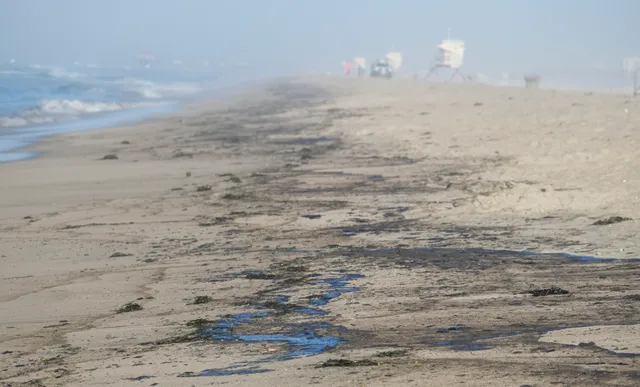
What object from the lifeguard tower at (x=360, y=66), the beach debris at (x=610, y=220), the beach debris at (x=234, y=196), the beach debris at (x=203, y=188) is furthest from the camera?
the lifeguard tower at (x=360, y=66)

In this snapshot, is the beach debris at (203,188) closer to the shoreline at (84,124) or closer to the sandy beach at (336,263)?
the sandy beach at (336,263)

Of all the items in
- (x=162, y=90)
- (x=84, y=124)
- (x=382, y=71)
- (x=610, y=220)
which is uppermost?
(x=382, y=71)

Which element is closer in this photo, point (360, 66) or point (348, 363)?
point (348, 363)

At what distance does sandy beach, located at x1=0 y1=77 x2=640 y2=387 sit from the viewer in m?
4.96

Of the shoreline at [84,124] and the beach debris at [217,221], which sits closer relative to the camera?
the beach debris at [217,221]

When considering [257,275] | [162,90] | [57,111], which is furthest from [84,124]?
[162,90]

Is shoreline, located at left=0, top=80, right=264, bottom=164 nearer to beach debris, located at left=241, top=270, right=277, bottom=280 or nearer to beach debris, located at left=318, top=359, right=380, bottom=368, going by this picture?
beach debris, located at left=241, top=270, right=277, bottom=280

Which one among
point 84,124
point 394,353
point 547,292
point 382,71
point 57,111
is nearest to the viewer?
point 394,353

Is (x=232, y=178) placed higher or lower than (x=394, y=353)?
higher

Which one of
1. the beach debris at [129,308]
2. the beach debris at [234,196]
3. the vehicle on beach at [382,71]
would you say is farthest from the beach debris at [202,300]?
the vehicle on beach at [382,71]

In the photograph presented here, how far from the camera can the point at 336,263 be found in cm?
784

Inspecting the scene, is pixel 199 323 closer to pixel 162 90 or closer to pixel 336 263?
pixel 336 263

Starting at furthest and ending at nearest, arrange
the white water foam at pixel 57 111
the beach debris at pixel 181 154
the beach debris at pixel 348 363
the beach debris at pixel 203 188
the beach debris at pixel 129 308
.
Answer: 1. the white water foam at pixel 57 111
2. the beach debris at pixel 181 154
3. the beach debris at pixel 203 188
4. the beach debris at pixel 129 308
5. the beach debris at pixel 348 363

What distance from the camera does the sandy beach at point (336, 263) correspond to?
496 centimetres
